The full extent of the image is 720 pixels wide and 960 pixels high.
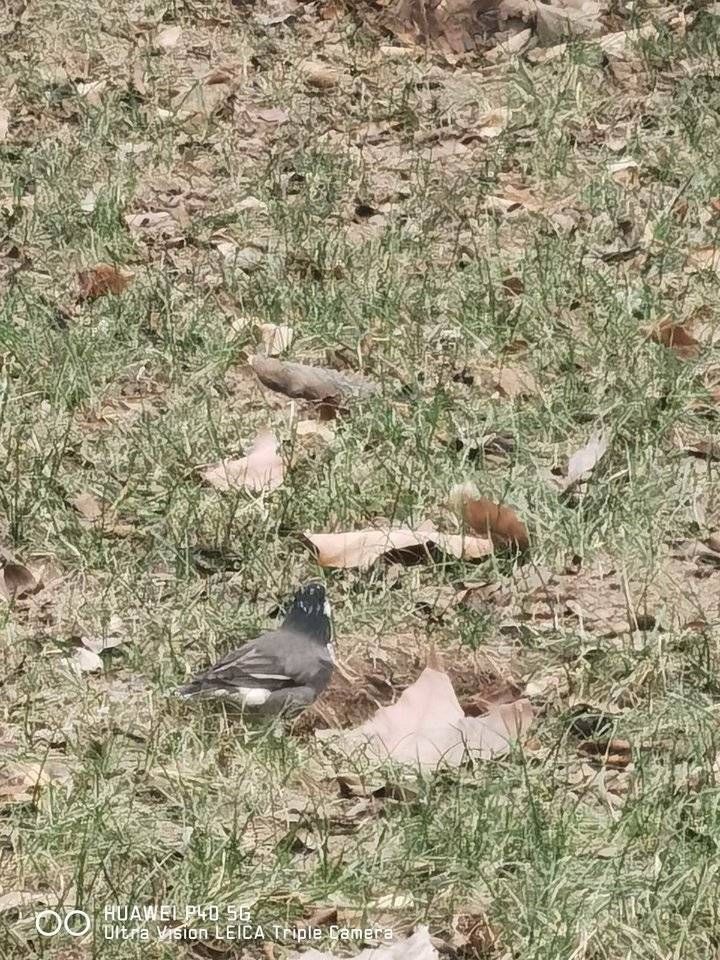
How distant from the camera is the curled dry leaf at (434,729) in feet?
11.0

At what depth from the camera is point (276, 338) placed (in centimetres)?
502

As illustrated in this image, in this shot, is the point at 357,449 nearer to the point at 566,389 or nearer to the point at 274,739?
the point at 566,389

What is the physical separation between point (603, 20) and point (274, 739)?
412 centimetres

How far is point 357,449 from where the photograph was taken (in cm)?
443

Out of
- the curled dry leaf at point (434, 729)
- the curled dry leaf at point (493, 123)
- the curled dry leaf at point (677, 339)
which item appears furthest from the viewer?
the curled dry leaf at point (493, 123)

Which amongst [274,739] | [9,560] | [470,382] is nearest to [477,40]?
[470,382]

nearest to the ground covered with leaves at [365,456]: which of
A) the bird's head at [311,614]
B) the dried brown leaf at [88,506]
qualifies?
the dried brown leaf at [88,506]

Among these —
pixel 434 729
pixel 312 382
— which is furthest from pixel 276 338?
pixel 434 729

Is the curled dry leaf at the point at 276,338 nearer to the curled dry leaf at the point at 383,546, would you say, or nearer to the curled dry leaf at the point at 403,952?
the curled dry leaf at the point at 383,546

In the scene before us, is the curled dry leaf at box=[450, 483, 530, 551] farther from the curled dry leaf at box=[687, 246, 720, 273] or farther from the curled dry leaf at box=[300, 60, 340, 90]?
the curled dry leaf at box=[300, 60, 340, 90]

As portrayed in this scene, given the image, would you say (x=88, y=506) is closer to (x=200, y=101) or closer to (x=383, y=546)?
(x=383, y=546)

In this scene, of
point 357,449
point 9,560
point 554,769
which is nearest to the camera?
point 554,769

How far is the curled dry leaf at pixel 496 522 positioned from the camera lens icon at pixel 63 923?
1.54 meters

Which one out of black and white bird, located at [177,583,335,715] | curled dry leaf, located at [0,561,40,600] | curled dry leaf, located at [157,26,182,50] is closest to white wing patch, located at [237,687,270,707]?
black and white bird, located at [177,583,335,715]
